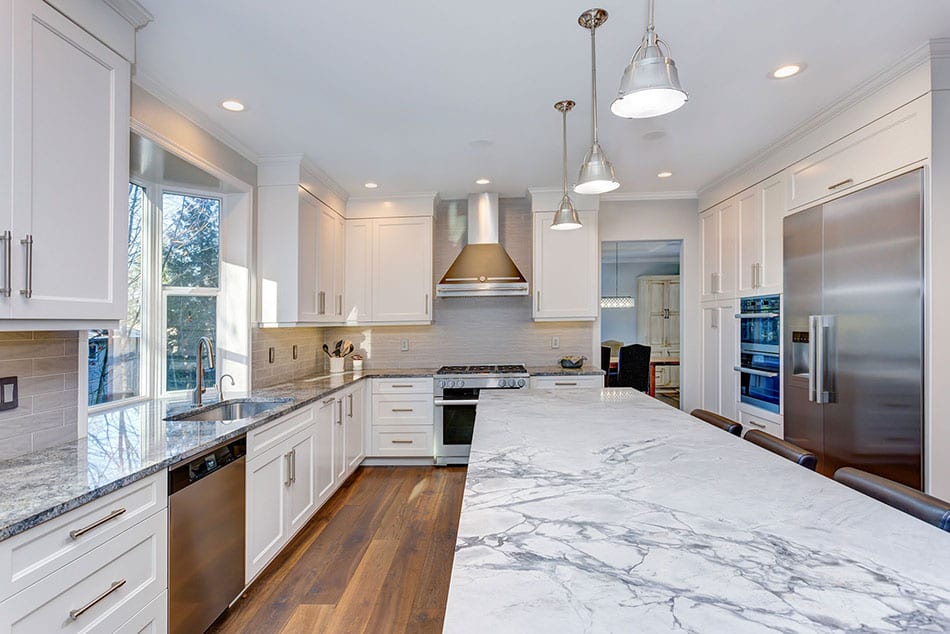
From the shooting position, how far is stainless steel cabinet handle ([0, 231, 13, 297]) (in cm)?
134

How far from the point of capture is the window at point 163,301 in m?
2.63

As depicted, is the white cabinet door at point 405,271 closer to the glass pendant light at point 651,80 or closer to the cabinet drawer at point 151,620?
the cabinet drawer at point 151,620

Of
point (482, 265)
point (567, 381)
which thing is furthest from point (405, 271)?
point (567, 381)

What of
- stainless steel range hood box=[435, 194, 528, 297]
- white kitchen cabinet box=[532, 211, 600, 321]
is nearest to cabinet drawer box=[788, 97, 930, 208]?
white kitchen cabinet box=[532, 211, 600, 321]

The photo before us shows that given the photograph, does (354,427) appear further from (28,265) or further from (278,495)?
(28,265)

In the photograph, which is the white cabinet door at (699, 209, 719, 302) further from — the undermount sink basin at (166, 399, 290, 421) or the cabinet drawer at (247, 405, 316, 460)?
the undermount sink basin at (166, 399, 290, 421)

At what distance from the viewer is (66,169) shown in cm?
154

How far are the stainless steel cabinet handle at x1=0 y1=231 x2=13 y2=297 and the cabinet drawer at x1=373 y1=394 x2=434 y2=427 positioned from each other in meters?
3.08

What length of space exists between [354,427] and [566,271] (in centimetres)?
229

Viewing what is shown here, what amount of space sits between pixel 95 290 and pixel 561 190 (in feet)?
11.5

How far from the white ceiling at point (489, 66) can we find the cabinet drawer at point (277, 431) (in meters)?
1.71

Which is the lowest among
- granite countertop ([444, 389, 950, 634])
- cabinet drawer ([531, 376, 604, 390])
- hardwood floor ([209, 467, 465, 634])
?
hardwood floor ([209, 467, 465, 634])

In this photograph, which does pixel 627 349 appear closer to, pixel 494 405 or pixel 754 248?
pixel 754 248

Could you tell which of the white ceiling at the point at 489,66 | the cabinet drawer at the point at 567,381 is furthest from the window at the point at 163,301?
the cabinet drawer at the point at 567,381
